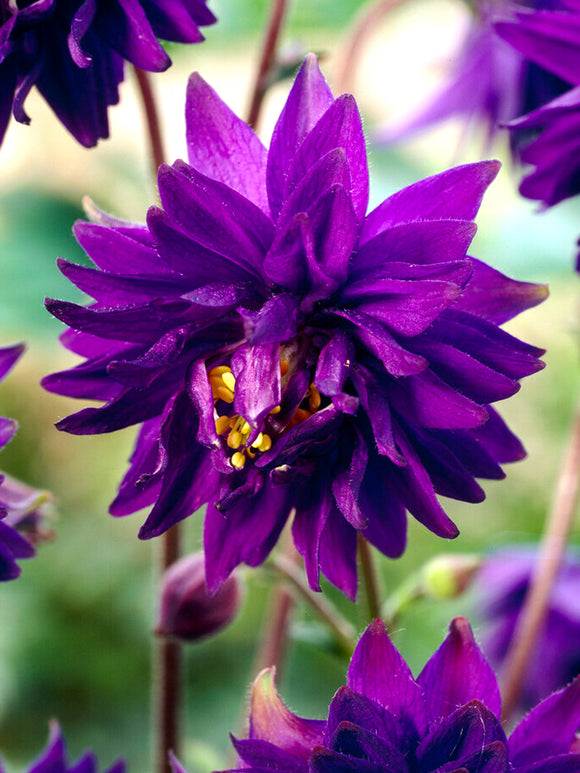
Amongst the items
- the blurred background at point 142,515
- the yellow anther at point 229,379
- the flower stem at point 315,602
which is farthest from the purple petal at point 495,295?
the blurred background at point 142,515

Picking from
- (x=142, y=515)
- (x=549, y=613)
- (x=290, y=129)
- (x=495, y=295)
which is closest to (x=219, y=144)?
(x=290, y=129)

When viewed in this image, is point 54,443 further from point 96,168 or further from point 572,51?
point 572,51

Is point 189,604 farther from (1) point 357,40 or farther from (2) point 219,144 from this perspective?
(1) point 357,40

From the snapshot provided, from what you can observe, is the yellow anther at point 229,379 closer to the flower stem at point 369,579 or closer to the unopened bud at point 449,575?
the flower stem at point 369,579

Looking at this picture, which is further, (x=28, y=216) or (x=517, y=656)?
(x=28, y=216)

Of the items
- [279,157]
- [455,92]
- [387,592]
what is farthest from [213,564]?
[387,592]

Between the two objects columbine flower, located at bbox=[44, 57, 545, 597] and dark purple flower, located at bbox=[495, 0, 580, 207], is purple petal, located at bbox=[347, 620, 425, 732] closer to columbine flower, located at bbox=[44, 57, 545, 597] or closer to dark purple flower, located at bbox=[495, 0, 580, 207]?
columbine flower, located at bbox=[44, 57, 545, 597]
